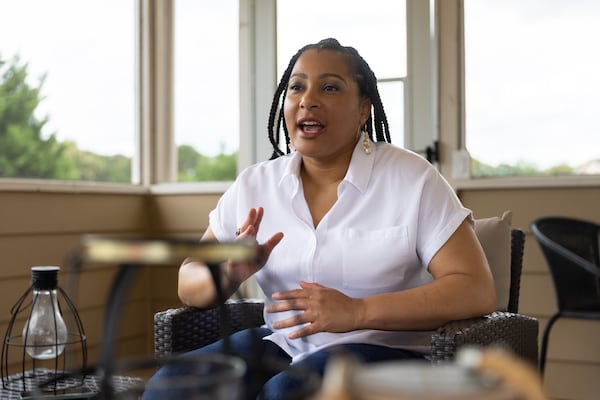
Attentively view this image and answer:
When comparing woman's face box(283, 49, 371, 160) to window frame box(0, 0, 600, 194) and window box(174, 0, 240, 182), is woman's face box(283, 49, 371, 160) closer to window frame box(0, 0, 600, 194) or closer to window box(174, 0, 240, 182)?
window frame box(0, 0, 600, 194)

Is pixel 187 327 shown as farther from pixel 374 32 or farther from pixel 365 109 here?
pixel 374 32

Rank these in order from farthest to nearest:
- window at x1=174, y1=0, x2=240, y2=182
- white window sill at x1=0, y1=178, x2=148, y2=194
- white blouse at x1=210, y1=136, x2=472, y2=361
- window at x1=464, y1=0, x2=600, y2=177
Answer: window at x1=174, y1=0, x2=240, y2=182
window at x1=464, y1=0, x2=600, y2=177
white window sill at x1=0, y1=178, x2=148, y2=194
white blouse at x1=210, y1=136, x2=472, y2=361

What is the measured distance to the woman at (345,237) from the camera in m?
1.50

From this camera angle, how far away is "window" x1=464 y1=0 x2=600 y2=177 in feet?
9.32

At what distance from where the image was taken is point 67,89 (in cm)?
314

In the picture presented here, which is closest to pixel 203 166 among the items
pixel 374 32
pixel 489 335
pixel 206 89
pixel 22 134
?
pixel 206 89

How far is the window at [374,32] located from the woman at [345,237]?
1163 mm

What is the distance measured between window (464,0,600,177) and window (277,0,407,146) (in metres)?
0.27

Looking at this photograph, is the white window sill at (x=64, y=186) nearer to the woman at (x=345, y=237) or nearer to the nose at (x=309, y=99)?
the woman at (x=345, y=237)

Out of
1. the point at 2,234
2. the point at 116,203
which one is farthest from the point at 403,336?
the point at 116,203

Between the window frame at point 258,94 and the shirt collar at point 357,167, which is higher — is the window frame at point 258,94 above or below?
above

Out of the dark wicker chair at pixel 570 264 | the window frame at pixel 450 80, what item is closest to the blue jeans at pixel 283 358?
the dark wicker chair at pixel 570 264

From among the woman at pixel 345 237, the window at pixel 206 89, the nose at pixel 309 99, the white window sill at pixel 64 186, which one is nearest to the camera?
the woman at pixel 345 237

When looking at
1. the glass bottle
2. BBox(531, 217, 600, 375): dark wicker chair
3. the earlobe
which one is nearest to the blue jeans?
the glass bottle
